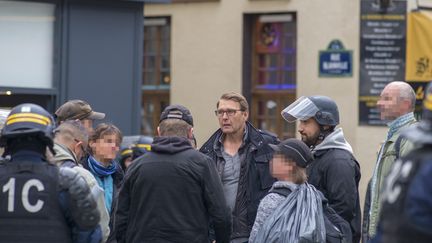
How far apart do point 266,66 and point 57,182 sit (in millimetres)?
12443

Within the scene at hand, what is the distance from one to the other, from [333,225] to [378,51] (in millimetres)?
9969

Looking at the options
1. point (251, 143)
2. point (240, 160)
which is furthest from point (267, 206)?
point (251, 143)

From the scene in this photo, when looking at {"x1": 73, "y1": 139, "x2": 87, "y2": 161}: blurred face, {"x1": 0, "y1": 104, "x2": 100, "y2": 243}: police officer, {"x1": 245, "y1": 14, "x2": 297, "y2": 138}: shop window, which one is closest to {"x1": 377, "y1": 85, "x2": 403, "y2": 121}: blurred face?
{"x1": 73, "y1": 139, "x2": 87, "y2": 161}: blurred face

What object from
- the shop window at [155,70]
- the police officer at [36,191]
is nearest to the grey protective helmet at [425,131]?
the police officer at [36,191]

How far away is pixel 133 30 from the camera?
12039mm

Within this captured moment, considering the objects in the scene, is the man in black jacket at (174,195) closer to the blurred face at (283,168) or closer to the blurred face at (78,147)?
the blurred face at (78,147)

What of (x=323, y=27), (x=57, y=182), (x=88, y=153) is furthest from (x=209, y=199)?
(x=323, y=27)

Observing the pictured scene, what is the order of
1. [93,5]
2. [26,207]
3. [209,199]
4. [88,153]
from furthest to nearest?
[93,5] < [88,153] < [209,199] < [26,207]

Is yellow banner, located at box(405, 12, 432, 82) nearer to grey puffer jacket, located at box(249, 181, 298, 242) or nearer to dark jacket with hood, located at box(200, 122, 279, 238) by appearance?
dark jacket with hood, located at box(200, 122, 279, 238)

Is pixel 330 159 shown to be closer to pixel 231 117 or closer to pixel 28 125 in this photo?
pixel 231 117

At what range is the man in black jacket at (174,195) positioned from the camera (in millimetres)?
7320

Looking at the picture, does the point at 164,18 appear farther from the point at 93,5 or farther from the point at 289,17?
the point at 93,5

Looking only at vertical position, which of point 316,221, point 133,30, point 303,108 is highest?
point 133,30

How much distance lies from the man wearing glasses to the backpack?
0.63m
